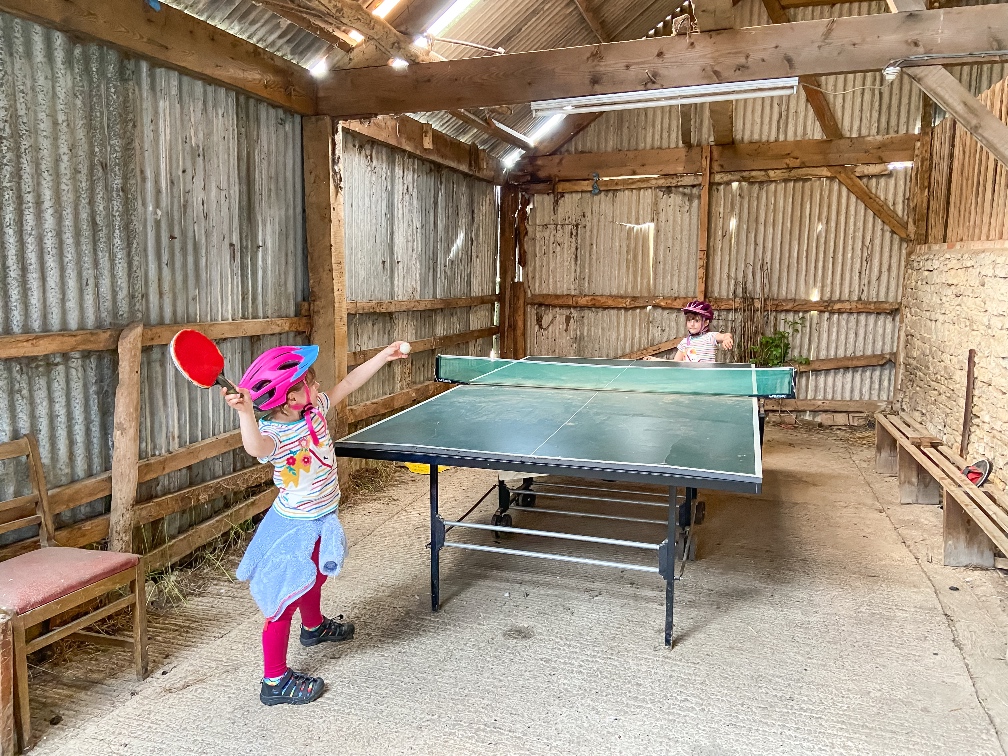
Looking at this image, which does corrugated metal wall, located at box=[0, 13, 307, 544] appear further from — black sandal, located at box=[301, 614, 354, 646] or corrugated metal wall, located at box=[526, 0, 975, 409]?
A: corrugated metal wall, located at box=[526, 0, 975, 409]

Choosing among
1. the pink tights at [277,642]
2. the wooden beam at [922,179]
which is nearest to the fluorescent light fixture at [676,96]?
the pink tights at [277,642]

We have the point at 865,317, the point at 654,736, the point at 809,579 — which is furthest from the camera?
the point at 865,317

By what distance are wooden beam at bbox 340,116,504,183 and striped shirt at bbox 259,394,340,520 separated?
3834 millimetres

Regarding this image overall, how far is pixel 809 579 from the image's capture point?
4.45 meters

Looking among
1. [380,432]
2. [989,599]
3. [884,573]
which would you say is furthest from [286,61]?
[989,599]

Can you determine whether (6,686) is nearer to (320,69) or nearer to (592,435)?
(592,435)

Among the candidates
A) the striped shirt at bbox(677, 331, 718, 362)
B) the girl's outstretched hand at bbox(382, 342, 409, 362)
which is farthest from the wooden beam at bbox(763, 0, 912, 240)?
the girl's outstretched hand at bbox(382, 342, 409, 362)

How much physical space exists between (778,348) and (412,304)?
494 cm

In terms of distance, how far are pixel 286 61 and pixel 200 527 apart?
3398mm

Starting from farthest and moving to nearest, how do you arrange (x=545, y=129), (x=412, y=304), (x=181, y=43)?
(x=545, y=129), (x=412, y=304), (x=181, y=43)

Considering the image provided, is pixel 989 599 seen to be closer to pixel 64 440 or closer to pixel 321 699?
pixel 321 699

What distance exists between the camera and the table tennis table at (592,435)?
10.4ft

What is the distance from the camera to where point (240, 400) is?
2551mm

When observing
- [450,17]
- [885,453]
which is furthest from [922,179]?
[450,17]
